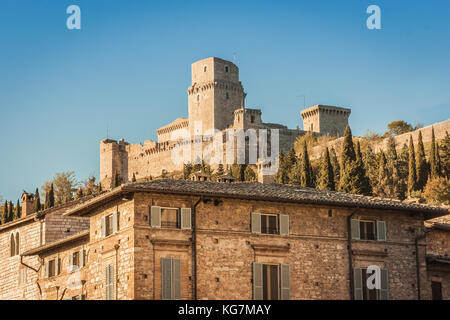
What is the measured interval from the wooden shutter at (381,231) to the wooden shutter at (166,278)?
11035mm

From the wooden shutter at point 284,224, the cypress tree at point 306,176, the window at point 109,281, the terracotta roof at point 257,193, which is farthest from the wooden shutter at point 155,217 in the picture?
the cypress tree at point 306,176

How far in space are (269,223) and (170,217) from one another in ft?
16.1

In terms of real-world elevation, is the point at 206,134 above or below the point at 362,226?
above

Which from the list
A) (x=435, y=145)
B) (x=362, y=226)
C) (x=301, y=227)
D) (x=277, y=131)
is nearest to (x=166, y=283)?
(x=301, y=227)

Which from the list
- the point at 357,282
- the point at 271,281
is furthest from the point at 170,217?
the point at 357,282

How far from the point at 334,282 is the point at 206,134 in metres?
119

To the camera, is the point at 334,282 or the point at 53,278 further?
the point at 53,278

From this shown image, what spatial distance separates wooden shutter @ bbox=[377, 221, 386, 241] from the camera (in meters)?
47.7

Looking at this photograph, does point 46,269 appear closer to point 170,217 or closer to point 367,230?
point 170,217

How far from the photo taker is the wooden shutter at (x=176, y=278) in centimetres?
4234

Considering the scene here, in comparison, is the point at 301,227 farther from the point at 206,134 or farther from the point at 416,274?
the point at 206,134

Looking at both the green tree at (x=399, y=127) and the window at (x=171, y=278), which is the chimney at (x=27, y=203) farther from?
the green tree at (x=399, y=127)
